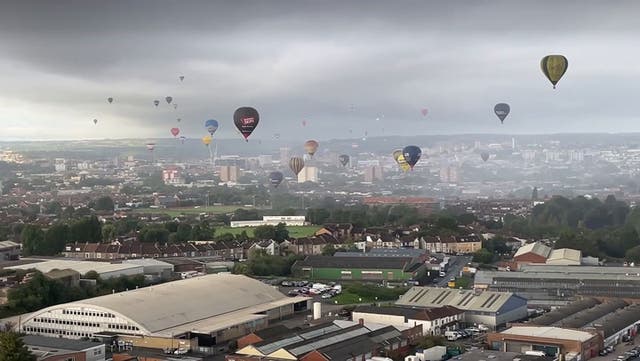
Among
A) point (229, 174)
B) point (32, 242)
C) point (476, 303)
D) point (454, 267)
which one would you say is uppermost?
point (229, 174)

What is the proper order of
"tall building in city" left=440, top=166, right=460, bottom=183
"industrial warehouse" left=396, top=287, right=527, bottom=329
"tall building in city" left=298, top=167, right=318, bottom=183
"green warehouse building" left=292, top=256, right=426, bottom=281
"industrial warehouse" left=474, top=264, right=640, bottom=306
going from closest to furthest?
"industrial warehouse" left=396, top=287, right=527, bottom=329, "industrial warehouse" left=474, top=264, right=640, bottom=306, "green warehouse building" left=292, top=256, right=426, bottom=281, "tall building in city" left=298, top=167, right=318, bottom=183, "tall building in city" left=440, top=166, right=460, bottom=183

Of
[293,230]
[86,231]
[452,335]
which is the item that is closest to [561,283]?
[452,335]

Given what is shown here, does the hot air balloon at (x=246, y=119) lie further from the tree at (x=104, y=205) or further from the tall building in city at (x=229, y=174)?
the tall building in city at (x=229, y=174)

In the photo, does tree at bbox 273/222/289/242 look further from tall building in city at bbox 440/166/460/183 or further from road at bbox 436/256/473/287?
tall building in city at bbox 440/166/460/183

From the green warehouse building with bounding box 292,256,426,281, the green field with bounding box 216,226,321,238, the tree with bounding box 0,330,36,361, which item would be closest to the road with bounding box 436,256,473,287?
the green warehouse building with bounding box 292,256,426,281

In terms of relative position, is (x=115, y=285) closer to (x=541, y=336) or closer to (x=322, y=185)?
(x=541, y=336)

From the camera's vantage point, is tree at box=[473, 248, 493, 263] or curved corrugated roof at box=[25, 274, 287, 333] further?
tree at box=[473, 248, 493, 263]

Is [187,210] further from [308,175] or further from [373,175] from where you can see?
[373,175]
